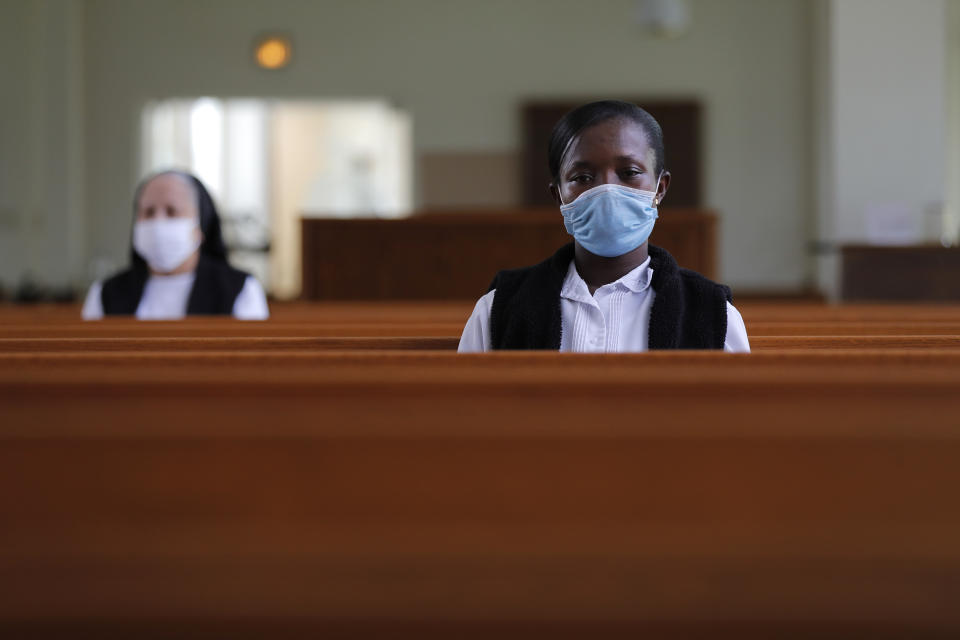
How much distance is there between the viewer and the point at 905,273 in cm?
692

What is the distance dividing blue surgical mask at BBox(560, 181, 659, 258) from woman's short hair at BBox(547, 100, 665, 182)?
0.09 metres

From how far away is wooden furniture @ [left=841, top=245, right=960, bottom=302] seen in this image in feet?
22.6

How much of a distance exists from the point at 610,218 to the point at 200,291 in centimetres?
200

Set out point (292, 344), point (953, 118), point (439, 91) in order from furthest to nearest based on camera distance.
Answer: point (953, 118) → point (439, 91) → point (292, 344)

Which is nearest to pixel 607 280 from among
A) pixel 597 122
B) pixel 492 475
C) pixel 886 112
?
pixel 597 122

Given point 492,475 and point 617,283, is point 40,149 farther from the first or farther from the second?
point 492,475

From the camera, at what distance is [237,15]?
9516mm

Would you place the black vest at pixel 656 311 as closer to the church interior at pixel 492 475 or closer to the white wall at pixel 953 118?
the church interior at pixel 492 475

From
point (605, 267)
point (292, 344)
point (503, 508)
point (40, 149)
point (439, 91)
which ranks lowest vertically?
point (503, 508)

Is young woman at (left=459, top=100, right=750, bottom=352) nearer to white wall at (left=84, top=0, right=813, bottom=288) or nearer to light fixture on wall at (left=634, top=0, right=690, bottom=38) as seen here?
light fixture on wall at (left=634, top=0, right=690, bottom=38)

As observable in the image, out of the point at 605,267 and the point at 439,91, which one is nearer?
the point at 605,267

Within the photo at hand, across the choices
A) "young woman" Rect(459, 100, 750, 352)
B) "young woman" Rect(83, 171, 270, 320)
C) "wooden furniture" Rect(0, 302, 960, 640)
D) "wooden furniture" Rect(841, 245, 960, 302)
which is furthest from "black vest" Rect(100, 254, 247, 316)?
"wooden furniture" Rect(841, 245, 960, 302)

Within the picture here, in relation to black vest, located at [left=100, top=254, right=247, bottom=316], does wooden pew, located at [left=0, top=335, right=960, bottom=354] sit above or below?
below

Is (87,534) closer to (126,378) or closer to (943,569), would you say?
(126,378)
